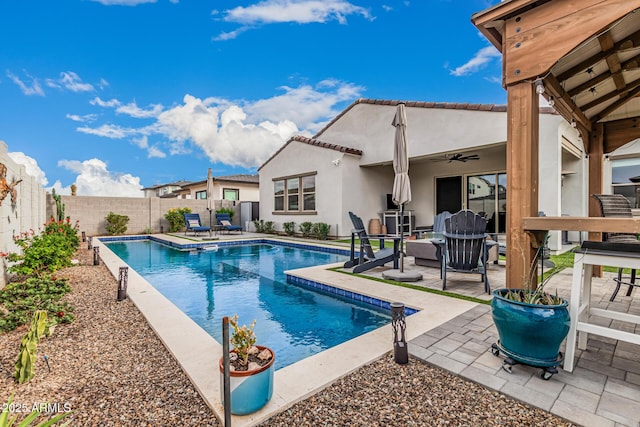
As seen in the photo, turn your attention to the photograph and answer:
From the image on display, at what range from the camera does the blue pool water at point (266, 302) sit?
12.2ft

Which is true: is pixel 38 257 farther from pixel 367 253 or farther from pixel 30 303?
pixel 367 253

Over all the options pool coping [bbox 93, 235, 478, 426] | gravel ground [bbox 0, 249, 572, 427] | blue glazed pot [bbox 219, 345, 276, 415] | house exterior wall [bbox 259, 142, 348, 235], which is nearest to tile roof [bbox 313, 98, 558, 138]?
house exterior wall [bbox 259, 142, 348, 235]

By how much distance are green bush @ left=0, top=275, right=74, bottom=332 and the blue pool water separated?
147cm

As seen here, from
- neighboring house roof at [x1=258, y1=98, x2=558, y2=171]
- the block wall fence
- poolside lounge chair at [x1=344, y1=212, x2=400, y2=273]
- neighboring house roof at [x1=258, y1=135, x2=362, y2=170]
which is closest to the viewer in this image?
poolside lounge chair at [x1=344, y1=212, x2=400, y2=273]

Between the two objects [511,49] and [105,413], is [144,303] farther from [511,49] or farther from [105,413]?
[511,49]

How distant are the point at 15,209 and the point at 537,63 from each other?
8.10 meters

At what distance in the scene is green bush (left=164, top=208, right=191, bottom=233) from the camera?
16.2 meters

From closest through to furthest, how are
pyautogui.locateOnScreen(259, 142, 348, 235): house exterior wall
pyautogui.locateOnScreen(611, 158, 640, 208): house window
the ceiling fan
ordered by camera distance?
pyautogui.locateOnScreen(611, 158, 640, 208): house window
the ceiling fan
pyautogui.locateOnScreen(259, 142, 348, 235): house exterior wall

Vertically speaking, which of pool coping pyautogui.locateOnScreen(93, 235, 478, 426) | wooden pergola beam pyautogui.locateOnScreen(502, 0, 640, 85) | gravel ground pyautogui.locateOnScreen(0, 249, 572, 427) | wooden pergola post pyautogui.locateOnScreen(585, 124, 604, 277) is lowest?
gravel ground pyautogui.locateOnScreen(0, 249, 572, 427)


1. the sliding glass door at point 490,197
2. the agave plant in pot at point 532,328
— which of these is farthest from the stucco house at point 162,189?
the agave plant in pot at point 532,328

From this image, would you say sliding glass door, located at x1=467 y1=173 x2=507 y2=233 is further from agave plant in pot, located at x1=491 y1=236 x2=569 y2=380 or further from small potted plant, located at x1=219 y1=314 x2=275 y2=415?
small potted plant, located at x1=219 y1=314 x2=275 y2=415

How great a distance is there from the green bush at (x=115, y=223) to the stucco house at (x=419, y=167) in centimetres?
666

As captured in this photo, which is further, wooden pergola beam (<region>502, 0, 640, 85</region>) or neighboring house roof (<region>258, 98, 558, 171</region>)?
neighboring house roof (<region>258, 98, 558, 171</region>)

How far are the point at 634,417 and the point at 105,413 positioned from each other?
3.17 m
